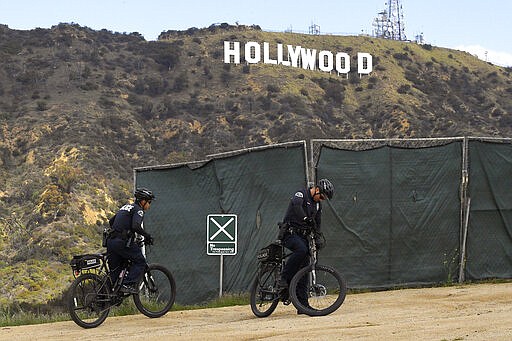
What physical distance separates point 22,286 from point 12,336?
26.5m

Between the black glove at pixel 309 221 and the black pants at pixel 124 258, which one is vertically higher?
the black glove at pixel 309 221

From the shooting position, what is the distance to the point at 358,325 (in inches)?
395

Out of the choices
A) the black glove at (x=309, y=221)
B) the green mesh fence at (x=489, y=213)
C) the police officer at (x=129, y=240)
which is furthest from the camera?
the green mesh fence at (x=489, y=213)

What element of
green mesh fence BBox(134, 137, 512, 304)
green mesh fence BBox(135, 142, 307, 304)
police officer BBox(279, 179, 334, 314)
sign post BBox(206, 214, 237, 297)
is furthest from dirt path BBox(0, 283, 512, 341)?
green mesh fence BBox(135, 142, 307, 304)

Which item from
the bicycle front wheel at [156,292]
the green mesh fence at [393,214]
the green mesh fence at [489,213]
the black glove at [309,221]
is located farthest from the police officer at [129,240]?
the green mesh fence at [489,213]

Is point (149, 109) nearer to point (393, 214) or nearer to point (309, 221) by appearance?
point (393, 214)

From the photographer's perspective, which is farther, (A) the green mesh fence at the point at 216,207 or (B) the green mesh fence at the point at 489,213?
(B) the green mesh fence at the point at 489,213

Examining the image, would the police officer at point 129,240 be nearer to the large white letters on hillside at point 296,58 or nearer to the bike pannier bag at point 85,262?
the bike pannier bag at point 85,262

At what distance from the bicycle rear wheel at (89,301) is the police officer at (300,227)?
89.2 inches

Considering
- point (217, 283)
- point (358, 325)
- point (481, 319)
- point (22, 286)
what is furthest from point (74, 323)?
point (22, 286)

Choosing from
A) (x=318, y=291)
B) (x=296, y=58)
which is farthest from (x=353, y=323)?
(x=296, y=58)

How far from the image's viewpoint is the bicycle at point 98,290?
1135cm

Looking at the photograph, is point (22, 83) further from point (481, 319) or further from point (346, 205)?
point (481, 319)

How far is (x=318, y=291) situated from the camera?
37.6 feet
